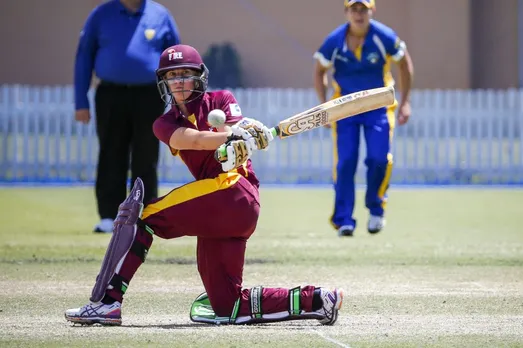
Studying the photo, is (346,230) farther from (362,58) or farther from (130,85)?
(130,85)

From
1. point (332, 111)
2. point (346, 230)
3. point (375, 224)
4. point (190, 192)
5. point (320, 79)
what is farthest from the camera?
point (320, 79)

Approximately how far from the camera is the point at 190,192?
6.74m

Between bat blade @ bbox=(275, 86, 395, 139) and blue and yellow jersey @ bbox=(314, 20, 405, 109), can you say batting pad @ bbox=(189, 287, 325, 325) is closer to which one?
bat blade @ bbox=(275, 86, 395, 139)

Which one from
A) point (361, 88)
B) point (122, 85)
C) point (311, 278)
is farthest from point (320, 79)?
point (311, 278)

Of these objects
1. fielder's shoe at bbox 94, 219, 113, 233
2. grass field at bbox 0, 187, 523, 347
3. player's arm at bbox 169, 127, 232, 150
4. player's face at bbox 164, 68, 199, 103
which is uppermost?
player's face at bbox 164, 68, 199, 103

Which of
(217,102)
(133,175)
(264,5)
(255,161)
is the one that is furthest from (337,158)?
(264,5)

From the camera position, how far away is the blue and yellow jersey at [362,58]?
39.7 feet

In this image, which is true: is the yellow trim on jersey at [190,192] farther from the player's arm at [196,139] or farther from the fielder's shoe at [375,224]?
the fielder's shoe at [375,224]

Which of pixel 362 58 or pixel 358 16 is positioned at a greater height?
pixel 358 16

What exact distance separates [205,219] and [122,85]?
5.47 metres

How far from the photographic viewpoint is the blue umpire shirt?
1173 centimetres

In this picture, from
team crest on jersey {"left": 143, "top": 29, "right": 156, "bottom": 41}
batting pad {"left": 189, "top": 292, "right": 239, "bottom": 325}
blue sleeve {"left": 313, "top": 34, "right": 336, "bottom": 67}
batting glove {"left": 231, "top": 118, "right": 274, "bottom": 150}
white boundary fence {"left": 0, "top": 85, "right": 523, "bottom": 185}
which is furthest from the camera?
white boundary fence {"left": 0, "top": 85, "right": 523, "bottom": 185}

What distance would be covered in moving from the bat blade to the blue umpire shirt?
15.9ft

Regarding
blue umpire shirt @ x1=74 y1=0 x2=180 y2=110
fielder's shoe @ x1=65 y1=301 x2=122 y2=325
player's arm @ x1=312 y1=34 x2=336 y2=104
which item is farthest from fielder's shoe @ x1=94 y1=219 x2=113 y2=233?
fielder's shoe @ x1=65 y1=301 x2=122 y2=325
